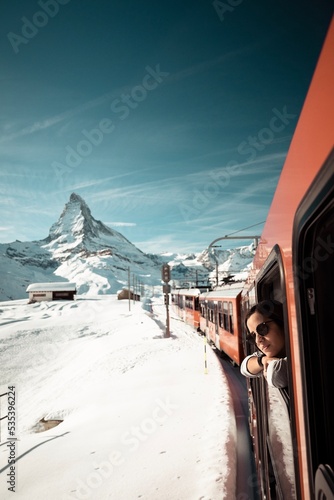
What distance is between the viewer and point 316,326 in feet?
4.46

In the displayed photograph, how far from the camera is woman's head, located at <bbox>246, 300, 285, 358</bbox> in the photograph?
2053mm

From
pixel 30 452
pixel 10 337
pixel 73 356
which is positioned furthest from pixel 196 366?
pixel 10 337

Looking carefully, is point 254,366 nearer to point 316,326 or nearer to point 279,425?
point 279,425

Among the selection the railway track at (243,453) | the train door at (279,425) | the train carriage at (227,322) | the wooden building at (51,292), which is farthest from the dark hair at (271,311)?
the wooden building at (51,292)

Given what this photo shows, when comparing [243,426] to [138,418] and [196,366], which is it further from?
[196,366]

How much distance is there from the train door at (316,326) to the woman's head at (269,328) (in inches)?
27.0

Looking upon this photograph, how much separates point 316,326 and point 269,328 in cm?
72

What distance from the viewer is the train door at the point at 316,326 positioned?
4.29 feet

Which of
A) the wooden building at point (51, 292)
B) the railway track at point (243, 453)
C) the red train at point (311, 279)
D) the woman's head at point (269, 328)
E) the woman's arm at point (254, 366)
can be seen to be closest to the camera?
the red train at point (311, 279)

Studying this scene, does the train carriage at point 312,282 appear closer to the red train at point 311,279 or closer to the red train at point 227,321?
the red train at point 311,279

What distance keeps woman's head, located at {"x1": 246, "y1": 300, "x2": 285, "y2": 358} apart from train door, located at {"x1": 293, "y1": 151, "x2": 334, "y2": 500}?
2.25ft

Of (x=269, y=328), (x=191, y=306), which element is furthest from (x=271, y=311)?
(x=191, y=306)

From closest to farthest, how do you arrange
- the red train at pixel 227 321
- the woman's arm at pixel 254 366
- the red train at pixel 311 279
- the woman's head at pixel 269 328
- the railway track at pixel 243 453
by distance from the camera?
1. the red train at pixel 311 279
2. the woman's head at pixel 269 328
3. the woman's arm at pixel 254 366
4. the railway track at pixel 243 453
5. the red train at pixel 227 321

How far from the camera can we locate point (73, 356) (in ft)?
77.0
